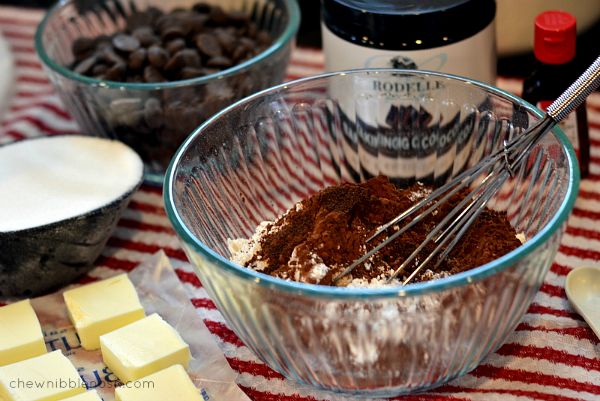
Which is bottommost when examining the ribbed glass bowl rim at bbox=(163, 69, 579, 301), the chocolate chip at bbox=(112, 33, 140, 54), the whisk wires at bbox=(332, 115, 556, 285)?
the whisk wires at bbox=(332, 115, 556, 285)

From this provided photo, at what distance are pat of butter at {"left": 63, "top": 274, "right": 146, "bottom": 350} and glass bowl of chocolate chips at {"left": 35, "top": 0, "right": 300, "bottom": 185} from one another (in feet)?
0.64

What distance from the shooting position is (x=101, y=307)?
583 millimetres

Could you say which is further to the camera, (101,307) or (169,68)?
(169,68)

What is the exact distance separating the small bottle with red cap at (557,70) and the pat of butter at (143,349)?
0.41m

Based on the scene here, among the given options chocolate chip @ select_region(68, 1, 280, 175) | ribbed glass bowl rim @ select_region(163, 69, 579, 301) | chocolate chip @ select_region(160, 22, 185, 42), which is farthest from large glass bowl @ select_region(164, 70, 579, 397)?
chocolate chip @ select_region(160, 22, 185, 42)

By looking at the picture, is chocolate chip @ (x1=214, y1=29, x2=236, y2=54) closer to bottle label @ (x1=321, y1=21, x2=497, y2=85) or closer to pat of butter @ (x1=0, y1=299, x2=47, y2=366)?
bottle label @ (x1=321, y1=21, x2=497, y2=85)

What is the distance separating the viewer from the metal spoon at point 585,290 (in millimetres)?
559

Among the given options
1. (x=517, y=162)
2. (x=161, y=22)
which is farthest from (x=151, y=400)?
(x=161, y=22)

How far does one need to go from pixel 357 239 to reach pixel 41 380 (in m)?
0.27

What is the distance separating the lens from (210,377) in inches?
21.0

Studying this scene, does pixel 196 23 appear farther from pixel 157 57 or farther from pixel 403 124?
pixel 403 124

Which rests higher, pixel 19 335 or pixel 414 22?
pixel 414 22

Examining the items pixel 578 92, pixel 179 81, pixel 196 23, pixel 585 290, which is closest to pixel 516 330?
pixel 585 290

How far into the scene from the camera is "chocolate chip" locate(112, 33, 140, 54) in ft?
2.53
